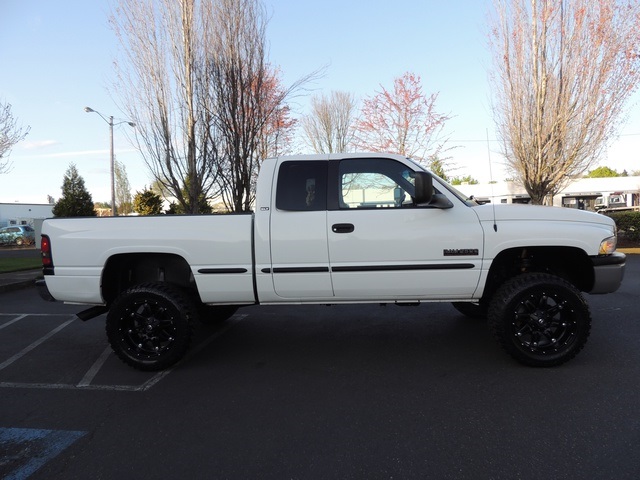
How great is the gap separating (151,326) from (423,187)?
2891 mm

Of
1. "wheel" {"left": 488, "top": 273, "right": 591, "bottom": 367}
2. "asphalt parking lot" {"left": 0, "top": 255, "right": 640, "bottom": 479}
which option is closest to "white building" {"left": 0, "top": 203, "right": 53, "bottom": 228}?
"asphalt parking lot" {"left": 0, "top": 255, "right": 640, "bottom": 479}

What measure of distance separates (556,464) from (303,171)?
3.04m

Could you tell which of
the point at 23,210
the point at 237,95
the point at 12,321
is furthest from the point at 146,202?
the point at 23,210

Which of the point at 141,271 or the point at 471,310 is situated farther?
the point at 471,310

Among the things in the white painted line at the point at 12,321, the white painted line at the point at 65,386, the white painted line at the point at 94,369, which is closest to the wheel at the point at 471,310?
the white painted line at the point at 65,386

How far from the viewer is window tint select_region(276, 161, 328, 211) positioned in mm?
4020

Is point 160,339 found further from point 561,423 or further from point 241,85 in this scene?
point 241,85

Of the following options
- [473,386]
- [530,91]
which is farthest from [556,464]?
[530,91]

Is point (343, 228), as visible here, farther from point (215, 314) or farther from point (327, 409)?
point (215, 314)

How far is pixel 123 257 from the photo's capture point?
4.20 m

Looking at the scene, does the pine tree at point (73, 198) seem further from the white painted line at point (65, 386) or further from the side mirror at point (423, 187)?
the side mirror at point (423, 187)

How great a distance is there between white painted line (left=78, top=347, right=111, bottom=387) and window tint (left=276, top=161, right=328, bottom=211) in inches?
95.2

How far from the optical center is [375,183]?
4113mm

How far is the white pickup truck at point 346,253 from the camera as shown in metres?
3.85
